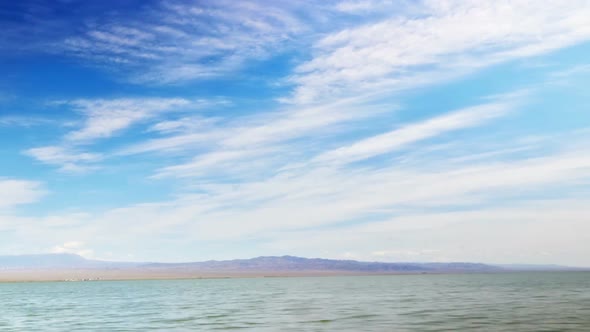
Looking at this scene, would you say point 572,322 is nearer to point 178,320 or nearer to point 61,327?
point 178,320

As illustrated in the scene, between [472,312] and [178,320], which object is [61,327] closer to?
[178,320]

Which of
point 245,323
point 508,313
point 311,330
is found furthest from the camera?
point 508,313

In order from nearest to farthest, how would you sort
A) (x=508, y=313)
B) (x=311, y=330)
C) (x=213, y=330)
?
(x=311, y=330)
(x=213, y=330)
(x=508, y=313)

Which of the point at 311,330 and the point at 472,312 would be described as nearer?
the point at 311,330

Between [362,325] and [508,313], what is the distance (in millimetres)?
16945

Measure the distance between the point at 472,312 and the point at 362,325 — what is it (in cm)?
1666

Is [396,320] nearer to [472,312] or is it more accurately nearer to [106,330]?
[472,312]

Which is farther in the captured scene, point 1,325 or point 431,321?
point 1,325

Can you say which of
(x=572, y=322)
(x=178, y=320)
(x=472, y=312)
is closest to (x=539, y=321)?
(x=572, y=322)

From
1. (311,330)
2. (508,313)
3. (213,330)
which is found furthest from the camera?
(508,313)

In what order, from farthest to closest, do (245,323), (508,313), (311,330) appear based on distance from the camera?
(508,313), (245,323), (311,330)

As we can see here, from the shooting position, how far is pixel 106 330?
47.0 metres

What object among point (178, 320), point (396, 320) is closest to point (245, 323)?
point (178, 320)

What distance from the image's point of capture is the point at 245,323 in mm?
49312
